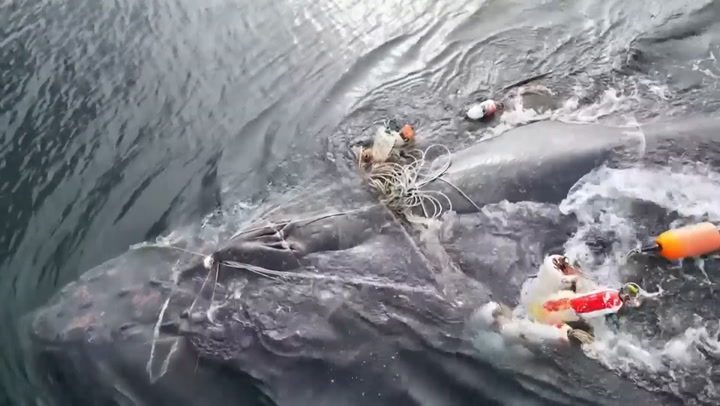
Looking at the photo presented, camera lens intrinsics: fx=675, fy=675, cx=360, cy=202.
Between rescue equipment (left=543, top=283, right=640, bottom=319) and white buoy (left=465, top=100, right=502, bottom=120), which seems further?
white buoy (left=465, top=100, right=502, bottom=120)

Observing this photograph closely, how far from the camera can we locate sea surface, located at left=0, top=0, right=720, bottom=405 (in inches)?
214

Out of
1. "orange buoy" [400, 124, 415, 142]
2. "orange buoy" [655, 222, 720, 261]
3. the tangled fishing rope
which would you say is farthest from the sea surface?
the tangled fishing rope

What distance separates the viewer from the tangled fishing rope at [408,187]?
15.9ft

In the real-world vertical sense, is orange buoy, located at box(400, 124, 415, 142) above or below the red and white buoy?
above

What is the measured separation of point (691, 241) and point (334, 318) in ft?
7.87

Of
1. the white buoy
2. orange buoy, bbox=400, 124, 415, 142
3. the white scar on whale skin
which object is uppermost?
the white scar on whale skin

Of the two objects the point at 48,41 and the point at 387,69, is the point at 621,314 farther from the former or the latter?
the point at 48,41

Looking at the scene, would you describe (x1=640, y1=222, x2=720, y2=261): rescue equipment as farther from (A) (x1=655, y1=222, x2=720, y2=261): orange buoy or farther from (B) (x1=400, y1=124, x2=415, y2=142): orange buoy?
(B) (x1=400, y1=124, x2=415, y2=142): orange buoy

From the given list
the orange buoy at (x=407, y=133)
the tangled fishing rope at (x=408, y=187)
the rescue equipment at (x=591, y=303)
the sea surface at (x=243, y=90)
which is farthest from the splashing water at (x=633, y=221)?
the orange buoy at (x=407, y=133)

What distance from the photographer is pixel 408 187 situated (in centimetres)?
489

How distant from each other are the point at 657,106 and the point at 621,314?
2.09 m

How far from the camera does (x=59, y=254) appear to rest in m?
5.20

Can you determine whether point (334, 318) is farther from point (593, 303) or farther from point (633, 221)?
point (633, 221)

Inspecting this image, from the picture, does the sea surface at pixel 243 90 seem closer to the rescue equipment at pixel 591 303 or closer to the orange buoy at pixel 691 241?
the orange buoy at pixel 691 241
